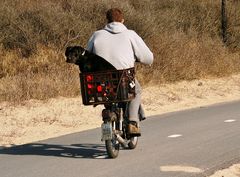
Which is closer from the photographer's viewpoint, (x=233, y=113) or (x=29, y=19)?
(x=233, y=113)

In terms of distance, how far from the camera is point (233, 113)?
13.4m

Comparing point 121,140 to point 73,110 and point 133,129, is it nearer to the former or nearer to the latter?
point 133,129

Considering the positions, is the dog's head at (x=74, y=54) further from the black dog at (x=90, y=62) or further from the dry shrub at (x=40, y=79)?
the dry shrub at (x=40, y=79)

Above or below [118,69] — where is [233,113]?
below

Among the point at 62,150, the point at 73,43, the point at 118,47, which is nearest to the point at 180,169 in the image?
the point at 118,47

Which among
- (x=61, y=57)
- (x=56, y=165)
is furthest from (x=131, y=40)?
(x=61, y=57)

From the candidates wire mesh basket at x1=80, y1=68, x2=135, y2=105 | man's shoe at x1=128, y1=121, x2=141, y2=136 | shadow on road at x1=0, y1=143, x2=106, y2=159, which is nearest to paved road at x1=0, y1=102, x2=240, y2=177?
shadow on road at x1=0, y1=143, x2=106, y2=159

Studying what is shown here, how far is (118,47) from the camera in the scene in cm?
823

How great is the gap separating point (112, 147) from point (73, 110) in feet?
18.9

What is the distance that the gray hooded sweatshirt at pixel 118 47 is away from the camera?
26.9ft

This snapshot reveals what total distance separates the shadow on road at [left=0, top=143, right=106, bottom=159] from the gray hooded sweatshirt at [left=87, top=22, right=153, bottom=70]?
1.48 m

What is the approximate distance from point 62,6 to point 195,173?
16.9 metres

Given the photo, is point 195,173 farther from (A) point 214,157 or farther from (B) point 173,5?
(B) point 173,5

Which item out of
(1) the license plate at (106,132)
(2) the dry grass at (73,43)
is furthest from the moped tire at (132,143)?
(2) the dry grass at (73,43)
